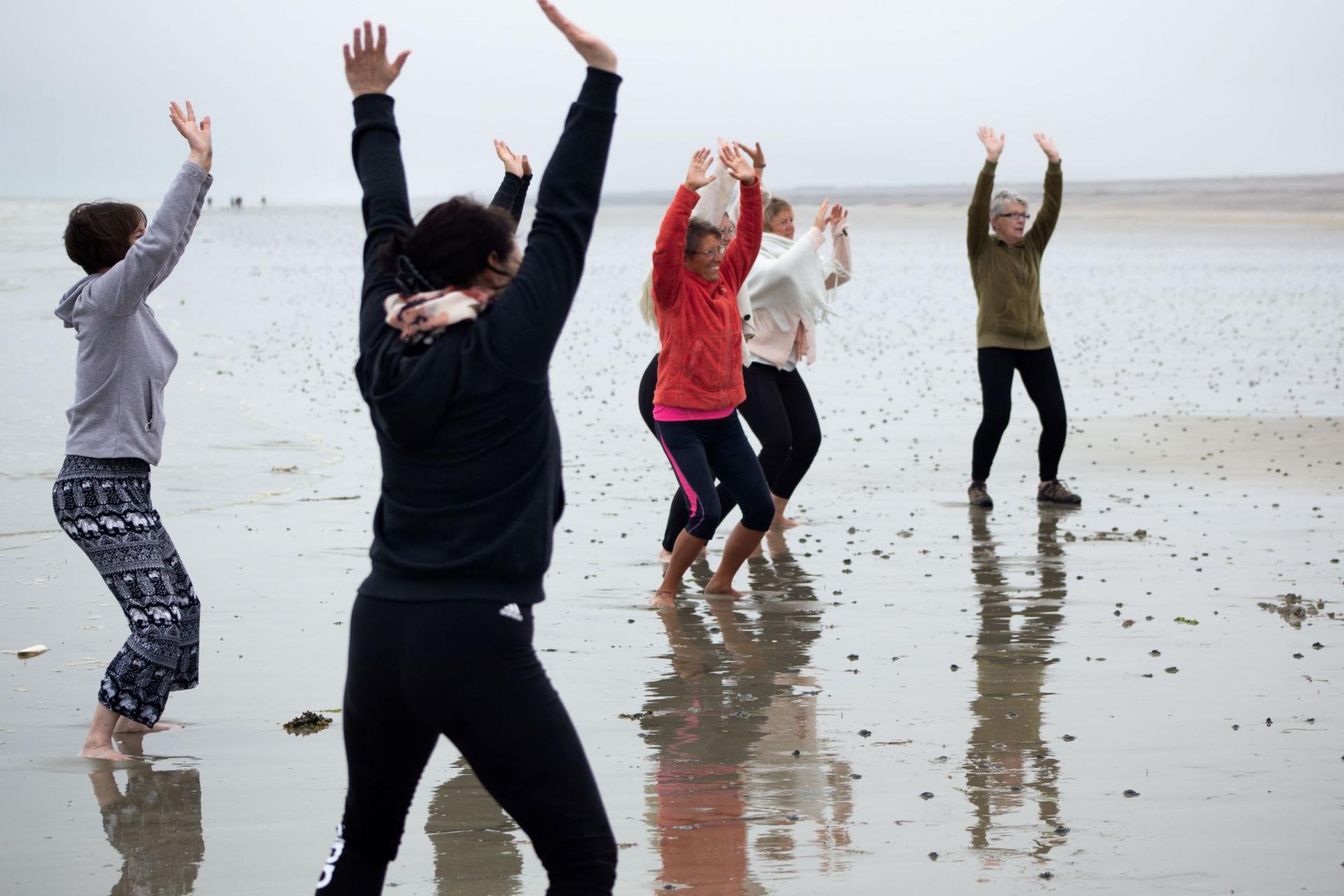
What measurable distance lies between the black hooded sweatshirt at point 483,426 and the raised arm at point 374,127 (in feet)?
1.08

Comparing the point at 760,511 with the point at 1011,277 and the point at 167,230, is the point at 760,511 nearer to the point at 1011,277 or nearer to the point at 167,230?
the point at 167,230

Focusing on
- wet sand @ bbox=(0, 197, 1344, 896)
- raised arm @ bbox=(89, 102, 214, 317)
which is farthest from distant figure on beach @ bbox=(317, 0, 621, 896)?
raised arm @ bbox=(89, 102, 214, 317)

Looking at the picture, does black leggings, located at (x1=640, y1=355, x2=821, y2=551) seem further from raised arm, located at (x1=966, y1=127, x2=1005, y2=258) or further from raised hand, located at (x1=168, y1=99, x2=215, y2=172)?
raised hand, located at (x1=168, y1=99, x2=215, y2=172)

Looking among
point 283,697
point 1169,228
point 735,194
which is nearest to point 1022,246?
point 735,194

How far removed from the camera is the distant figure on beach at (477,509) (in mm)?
2914

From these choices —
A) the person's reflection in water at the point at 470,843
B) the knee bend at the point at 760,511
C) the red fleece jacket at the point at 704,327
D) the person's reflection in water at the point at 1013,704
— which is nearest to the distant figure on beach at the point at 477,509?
the person's reflection in water at the point at 470,843

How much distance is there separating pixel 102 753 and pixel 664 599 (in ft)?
9.86

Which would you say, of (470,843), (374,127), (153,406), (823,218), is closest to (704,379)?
(823,218)

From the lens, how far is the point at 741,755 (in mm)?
5266

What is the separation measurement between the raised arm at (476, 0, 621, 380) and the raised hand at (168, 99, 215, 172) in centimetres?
206

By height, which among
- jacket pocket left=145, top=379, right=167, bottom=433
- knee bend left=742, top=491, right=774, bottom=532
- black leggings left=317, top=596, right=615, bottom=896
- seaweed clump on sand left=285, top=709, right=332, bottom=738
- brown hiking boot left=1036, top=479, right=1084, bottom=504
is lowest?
brown hiking boot left=1036, top=479, right=1084, bottom=504

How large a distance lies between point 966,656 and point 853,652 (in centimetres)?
47

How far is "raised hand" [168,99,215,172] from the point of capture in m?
4.84

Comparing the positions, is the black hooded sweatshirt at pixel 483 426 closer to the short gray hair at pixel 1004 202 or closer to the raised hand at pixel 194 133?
the raised hand at pixel 194 133
